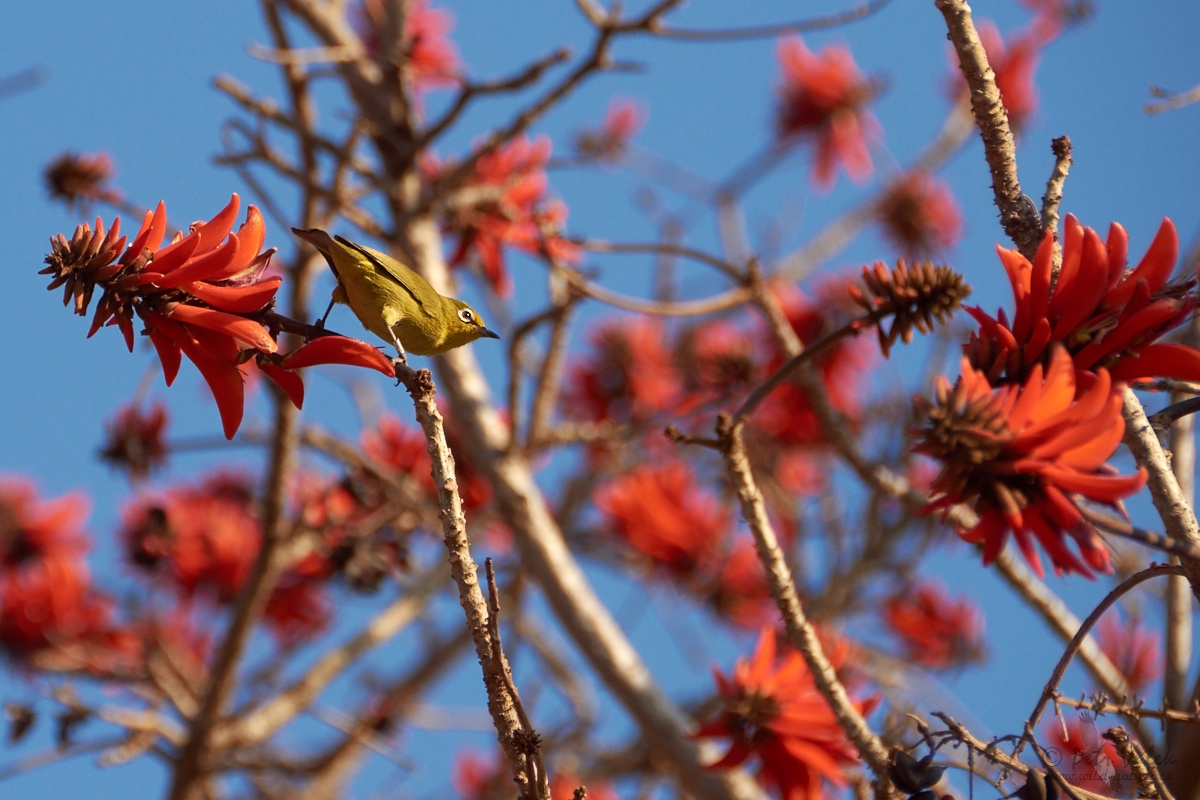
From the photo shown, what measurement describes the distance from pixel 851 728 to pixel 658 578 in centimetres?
236

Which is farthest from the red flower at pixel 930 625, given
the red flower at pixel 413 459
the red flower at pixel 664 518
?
the red flower at pixel 413 459

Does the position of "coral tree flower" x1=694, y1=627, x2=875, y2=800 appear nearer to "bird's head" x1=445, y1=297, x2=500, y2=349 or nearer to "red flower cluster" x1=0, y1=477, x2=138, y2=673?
"bird's head" x1=445, y1=297, x2=500, y2=349

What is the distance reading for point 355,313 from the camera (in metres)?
1.36

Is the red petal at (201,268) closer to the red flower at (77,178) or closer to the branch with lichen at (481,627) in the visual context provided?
the branch with lichen at (481,627)

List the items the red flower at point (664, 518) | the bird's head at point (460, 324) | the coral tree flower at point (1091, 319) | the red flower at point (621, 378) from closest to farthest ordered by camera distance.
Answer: the coral tree flower at point (1091, 319) → the bird's head at point (460, 324) → the red flower at point (664, 518) → the red flower at point (621, 378)

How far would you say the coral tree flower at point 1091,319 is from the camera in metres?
0.96

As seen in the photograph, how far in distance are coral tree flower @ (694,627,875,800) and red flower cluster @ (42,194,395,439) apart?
2.68ft

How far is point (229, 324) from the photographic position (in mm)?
981

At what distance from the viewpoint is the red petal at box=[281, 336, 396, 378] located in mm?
970

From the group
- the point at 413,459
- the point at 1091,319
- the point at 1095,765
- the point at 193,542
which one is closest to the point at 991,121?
the point at 1091,319

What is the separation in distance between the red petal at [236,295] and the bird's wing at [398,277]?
284 mm

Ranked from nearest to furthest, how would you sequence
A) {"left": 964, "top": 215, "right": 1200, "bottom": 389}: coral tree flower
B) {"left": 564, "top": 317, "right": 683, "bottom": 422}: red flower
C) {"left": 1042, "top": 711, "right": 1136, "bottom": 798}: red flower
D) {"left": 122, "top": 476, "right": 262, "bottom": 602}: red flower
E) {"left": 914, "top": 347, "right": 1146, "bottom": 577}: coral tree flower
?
{"left": 914, "top": 347, "right": 1146, "bottom": 577}: coral tree flower < {"left": 964, "top": 215, "right": 1200, "bottom": 389}: coral tree flower < {"left": 1042, "top": 711, "right": 1136, "bottom": 798}: red flower < {"left": 122, "top": 476, "right": 262, "bottom": 602}: red flower < {"left": 564, "top": 317, "right": 683, "bottom": 422}: red flower

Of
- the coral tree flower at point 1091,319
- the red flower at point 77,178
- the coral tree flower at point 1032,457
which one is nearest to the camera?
the coral tree flower at point 1032,457

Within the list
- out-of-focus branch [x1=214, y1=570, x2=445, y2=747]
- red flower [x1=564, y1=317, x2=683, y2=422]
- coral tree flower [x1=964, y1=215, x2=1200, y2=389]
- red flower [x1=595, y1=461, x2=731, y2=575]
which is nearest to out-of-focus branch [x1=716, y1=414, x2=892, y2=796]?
coral tree flower [x1=964, y1=215, x2=1200, y2=389]
